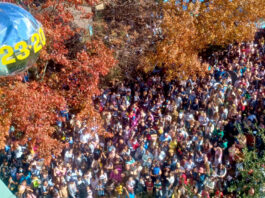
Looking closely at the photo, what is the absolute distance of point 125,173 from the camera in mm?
11031

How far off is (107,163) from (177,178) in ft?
8.58

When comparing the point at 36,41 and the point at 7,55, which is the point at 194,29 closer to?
the point at 36,41

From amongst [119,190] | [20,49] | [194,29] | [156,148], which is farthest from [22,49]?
[194,29]

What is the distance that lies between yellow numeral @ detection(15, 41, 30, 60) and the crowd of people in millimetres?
5280

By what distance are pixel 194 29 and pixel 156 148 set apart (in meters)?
7.06

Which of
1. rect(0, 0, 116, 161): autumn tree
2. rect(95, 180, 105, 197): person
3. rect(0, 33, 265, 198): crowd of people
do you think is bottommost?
rect(95, 180, 105, 197): person

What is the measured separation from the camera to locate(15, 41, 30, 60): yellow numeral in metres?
5.21

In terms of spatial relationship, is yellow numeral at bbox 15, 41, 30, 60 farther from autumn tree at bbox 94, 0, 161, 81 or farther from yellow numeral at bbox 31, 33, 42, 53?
autumn tree at bbox 94, 0, 161, 81

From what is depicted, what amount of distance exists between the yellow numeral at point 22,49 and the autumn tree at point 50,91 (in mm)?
4380

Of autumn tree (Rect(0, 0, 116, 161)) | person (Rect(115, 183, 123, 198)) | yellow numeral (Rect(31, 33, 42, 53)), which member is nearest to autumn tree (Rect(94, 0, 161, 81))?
autumn tree (Rect(0, 0, 116, 161))

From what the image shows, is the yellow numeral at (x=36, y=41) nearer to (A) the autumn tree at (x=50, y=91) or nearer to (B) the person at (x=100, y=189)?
(A) the autumn tree at (x=50, y=91)

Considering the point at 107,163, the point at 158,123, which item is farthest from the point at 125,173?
the point at 158,123

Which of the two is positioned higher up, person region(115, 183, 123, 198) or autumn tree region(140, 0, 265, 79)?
autumn tree region(140, 0, 265, 79)

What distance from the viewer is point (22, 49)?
527cm
